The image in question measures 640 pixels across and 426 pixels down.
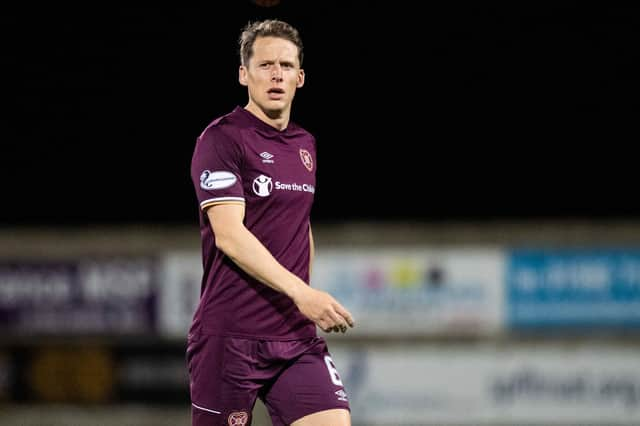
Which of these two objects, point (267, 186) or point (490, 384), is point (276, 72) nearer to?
point (267, 186)

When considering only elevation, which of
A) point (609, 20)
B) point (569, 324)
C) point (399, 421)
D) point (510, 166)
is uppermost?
point (609, 20)

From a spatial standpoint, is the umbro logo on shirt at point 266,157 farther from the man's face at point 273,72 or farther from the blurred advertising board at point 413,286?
the blurred advertising board at point 413,286

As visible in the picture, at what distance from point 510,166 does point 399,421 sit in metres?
2.60

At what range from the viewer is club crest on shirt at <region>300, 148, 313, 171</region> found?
356cm

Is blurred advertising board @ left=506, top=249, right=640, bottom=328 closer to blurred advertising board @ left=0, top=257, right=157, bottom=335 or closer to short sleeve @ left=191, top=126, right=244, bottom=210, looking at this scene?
blurred advertising board @ left=0, top=257, right=157, bottom=335

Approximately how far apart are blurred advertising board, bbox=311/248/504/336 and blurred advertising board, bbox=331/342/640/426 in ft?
0.65

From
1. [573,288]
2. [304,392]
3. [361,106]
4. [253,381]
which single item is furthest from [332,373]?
[361,106]

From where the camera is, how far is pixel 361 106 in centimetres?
1033

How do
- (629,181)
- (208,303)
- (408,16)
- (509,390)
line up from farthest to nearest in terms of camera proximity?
(408,16)
(629,181)
(509,390)
(208,303)

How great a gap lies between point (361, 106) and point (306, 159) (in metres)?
6.81

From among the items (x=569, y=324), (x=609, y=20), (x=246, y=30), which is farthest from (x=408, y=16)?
(x=246, y=30)

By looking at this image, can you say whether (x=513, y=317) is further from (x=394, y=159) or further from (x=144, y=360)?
(x=144, y=360)

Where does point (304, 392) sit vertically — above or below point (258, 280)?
below

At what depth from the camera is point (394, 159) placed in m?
10.1
